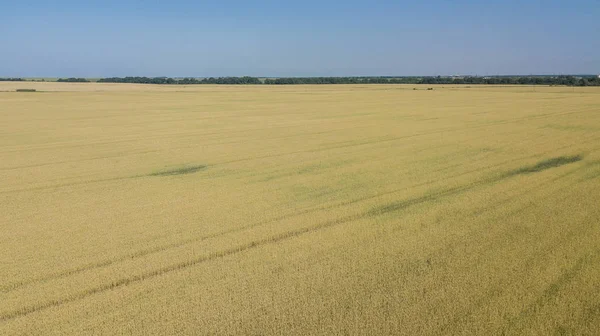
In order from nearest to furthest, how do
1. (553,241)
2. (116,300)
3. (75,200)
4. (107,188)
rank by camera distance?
(116,300), (553,241), (75,200), (107,188)

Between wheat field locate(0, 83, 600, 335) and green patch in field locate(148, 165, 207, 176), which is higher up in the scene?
wheat field locate(0, 83, 600, 335)

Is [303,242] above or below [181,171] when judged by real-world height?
above

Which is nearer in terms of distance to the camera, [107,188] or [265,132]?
[107,188]

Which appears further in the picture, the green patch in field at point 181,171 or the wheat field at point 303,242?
the green patch in field at point 181,171

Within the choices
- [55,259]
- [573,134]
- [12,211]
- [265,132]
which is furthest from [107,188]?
[573,134]

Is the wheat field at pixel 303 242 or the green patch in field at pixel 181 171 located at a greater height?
the wheat field at pixel 303 242

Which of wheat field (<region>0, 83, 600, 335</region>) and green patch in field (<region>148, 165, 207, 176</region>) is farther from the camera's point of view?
green patch in field (<region>148, 165, 207, 176</region>)

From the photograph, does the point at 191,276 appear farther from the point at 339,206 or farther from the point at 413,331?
the point at 339,206

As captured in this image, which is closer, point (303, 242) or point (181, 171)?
point (303, 242)
